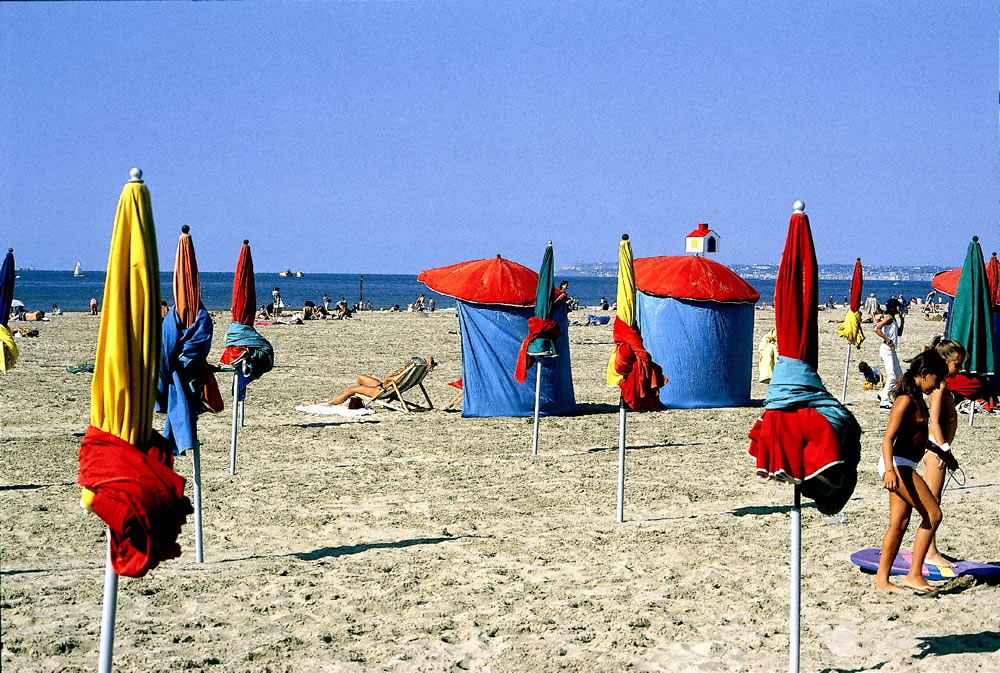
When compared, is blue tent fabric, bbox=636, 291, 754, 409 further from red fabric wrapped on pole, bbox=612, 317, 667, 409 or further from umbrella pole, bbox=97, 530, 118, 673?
umbrella pole, bbox=97, 530, 118, 673

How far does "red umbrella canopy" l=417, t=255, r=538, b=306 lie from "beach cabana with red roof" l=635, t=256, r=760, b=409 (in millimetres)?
1859

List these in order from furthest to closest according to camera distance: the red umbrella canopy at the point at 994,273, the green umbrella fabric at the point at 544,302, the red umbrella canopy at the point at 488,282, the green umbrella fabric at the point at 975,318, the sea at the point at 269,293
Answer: the sea at the point at 269,293
the red umbrella canopy at the point at 488,282
the red umbrella canopy at the point at 994,273
the green umbrella fabric at the point at 544,302
the green umbrella fabric at the point at 975,318

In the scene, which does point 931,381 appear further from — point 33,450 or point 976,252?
point 33,450

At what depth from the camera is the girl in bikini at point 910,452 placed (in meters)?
5.62

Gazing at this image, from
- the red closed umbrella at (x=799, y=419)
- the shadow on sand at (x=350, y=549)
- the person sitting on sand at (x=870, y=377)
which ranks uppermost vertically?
the red closed umbrella at (x=799, y=419)

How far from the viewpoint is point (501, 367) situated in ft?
44.1

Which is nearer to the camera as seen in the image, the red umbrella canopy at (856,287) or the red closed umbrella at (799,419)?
the red closed umbrella at (799,419)

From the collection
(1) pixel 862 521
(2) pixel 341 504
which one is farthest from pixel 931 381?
(2) pixel 341 504

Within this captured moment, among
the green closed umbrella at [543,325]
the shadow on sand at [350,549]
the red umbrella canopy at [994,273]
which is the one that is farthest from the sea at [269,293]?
the shadow on sand at [350,549]

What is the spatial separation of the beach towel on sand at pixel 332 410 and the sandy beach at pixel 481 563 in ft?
3.44

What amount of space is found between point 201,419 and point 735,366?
295 inches

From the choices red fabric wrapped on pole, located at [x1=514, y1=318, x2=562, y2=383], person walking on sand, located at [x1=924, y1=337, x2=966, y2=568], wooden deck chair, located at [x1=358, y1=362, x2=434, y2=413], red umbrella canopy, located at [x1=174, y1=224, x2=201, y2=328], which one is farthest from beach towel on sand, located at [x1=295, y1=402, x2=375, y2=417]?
person walking on sand, located at [x1=924, y1=337, x2=966, y2=568]

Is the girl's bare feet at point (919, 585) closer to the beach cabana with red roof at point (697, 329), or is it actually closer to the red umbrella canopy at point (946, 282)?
the beach cabana with red roof at point (697, 329)

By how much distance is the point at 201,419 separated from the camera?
12.5 metres
